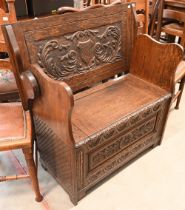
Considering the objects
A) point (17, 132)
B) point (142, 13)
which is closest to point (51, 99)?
point (17, 132)

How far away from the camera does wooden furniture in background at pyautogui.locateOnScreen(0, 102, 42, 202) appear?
3.56 ft

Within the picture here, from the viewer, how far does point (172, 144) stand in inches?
71.0

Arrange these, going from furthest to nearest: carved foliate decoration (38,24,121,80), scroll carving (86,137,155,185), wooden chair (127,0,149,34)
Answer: wooden chair (127,0,149,34)
scroll carving (86,137,155,185)
carved foliate decoration (38,24,121,80)

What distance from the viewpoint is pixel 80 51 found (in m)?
1.35

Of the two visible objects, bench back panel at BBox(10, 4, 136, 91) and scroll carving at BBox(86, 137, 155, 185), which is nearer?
bench back panel at BBox(10, 4, 136, 91)

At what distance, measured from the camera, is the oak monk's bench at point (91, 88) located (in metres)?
1.09

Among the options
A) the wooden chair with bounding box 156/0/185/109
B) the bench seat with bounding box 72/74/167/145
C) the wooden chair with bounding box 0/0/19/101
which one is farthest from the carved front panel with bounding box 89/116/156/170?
the wooden chair with bounding box 0/0/19/101

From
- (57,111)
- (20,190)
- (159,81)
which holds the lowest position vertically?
(20,190)

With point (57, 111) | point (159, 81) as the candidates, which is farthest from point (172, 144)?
point (57, 111)

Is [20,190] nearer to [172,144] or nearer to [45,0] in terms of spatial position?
[172,144]

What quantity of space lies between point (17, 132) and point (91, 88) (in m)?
0.63

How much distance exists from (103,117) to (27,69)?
0.49 metres

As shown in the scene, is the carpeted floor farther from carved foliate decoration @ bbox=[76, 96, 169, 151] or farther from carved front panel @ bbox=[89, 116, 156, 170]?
carved foliate decoration @ bbox=[76, 96, 169, 151]

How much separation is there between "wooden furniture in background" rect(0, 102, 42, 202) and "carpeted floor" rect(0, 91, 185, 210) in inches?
4.3
